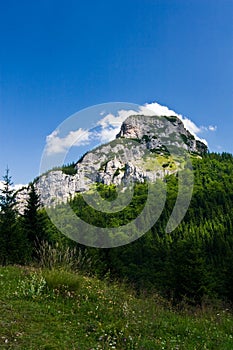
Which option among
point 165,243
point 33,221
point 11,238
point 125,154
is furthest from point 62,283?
point 165,243

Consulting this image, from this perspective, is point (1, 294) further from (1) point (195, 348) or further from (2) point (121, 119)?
(2) point (121, 119)

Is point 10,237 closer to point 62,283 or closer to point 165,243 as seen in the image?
point 62,283

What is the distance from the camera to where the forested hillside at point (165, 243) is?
2352 cm

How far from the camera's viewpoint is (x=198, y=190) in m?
143

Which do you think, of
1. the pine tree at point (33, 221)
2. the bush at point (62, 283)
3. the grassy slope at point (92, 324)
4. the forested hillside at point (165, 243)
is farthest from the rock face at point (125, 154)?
the pine tree at point (33, 221)

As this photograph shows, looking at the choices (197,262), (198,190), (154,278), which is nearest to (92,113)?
(197,262)

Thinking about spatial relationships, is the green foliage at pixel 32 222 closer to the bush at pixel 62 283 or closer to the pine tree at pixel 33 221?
the pine tree at pixel 33 221

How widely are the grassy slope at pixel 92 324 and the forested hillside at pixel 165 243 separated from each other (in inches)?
69.1

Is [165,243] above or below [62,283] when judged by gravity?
above

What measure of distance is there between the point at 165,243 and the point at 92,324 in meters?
92.2

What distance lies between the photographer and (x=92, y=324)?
5.80 m

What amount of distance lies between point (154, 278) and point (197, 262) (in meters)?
21.4

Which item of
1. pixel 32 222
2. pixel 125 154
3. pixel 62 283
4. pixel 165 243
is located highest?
pixel 125 154

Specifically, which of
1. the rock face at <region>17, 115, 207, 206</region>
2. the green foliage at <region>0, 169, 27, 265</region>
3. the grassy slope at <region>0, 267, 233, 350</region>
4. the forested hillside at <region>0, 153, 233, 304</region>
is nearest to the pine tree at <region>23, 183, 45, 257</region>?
the forested hillside at <region>0, 153, 233, 304</region>
